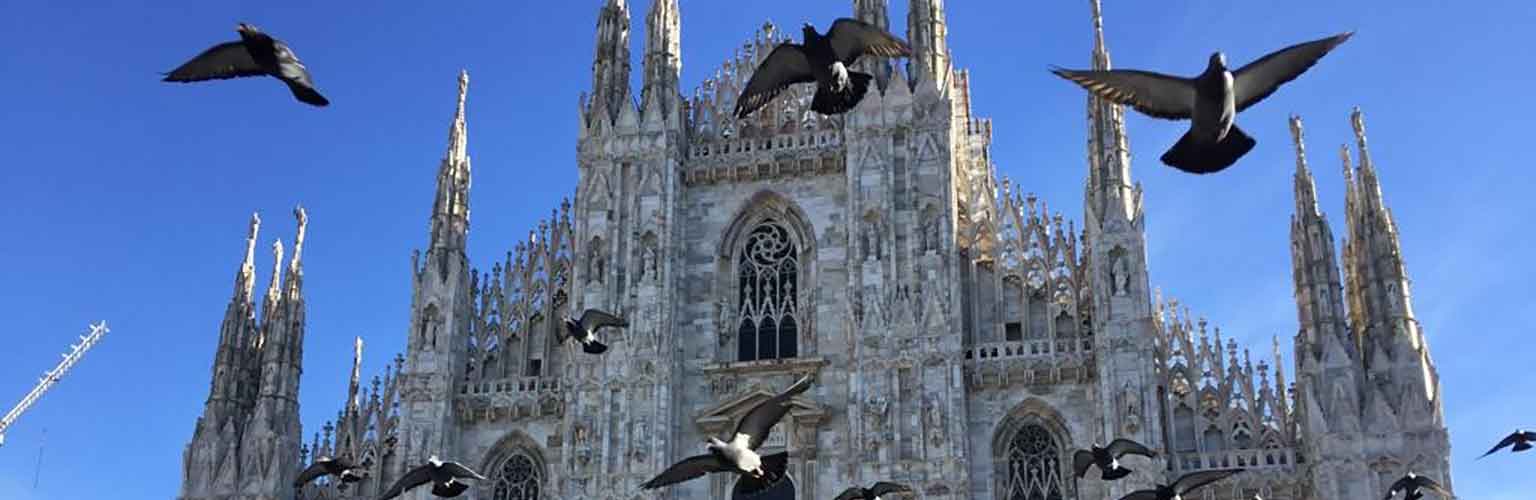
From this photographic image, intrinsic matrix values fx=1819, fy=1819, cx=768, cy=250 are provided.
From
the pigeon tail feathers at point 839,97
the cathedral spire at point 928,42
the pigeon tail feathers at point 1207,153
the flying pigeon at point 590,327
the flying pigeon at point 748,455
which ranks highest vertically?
the cathedral spire at point 928,42

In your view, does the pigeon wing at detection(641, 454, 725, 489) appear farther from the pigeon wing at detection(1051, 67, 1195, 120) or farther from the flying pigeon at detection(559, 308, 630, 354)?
the pigeon wing at detection(1051, 67, 1195, 120)

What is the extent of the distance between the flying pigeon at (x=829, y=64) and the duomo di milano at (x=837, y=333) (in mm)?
11036

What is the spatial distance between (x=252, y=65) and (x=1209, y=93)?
972 cm

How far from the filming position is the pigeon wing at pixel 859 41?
802 inches

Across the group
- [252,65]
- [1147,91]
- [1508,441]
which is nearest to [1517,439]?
[1508,441]

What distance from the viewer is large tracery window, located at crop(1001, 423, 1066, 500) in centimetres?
3397

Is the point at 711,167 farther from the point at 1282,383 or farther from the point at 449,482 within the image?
the point at 449,482

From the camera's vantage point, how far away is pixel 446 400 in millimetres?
36719

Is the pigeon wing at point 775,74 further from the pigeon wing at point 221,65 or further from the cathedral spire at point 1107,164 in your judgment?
the cathedral spire at point 1107,164

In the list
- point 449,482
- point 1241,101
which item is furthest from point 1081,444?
point 1241,101

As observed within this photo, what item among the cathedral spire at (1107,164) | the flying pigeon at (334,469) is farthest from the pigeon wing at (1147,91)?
the cathedral spire at (1107,164)

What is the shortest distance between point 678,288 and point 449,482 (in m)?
13.1

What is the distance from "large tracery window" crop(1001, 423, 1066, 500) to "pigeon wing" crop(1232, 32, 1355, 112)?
56.1 ft

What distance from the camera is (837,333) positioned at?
118 ft
